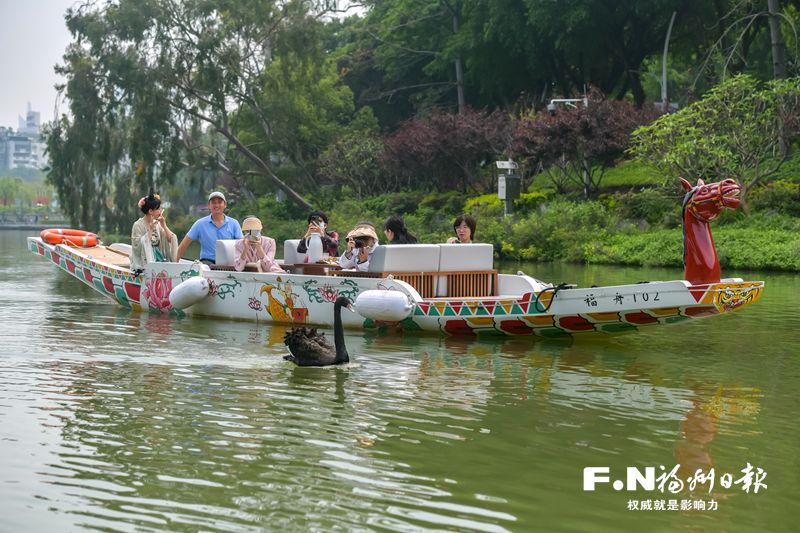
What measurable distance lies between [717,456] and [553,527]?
2030mm

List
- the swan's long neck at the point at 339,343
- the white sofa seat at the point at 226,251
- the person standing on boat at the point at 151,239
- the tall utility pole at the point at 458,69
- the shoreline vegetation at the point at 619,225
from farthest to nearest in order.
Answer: the tall utility pole at the point at 458,69
the shoreline vegetation at the point at 619,225
the person standing on boat at the point at 151,239
the white sofa seat at the point at 226,251
the swan's long neck at the point at 339,343

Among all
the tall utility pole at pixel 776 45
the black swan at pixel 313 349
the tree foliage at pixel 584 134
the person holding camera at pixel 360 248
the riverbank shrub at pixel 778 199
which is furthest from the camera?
the tall utility pole at pixel 776 45

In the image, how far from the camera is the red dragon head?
36.9 ft

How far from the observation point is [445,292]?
13.5 meters

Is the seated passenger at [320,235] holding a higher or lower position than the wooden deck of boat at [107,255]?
higher

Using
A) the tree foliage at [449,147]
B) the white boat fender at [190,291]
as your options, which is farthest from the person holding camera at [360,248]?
the tree foliage at [449,147]

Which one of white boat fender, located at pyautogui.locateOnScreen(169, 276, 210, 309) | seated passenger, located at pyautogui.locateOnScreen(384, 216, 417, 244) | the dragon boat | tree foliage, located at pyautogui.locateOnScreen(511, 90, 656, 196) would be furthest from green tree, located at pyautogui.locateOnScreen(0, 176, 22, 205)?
seated passenger, located at pyautogui.locateOnScreen(384, 216, 417, 244)

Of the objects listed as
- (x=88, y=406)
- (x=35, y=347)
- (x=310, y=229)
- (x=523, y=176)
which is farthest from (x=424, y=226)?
(x=88, y=406)

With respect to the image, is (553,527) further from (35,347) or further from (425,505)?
(35,347)

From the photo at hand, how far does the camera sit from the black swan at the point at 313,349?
34.8 ft

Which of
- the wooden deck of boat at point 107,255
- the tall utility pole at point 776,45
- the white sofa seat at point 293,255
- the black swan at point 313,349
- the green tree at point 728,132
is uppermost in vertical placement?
the tall utility pole at point 776,45

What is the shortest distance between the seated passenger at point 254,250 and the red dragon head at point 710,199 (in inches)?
224

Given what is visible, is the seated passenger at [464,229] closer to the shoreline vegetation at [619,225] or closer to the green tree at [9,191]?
the shoreline vegetation at [619,225]

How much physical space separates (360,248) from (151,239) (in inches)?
141
